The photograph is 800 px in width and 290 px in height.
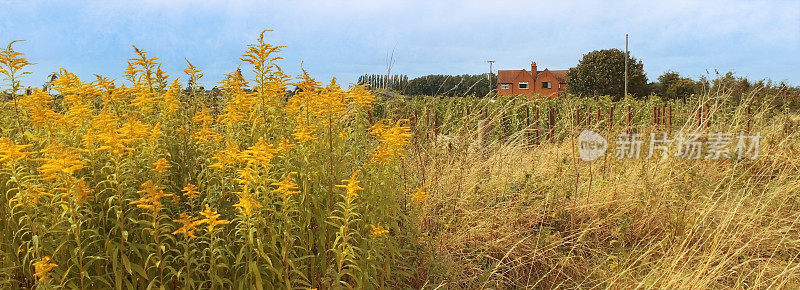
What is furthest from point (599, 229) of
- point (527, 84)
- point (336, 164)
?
point (527, 84)

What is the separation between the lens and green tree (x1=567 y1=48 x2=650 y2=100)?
3009cm

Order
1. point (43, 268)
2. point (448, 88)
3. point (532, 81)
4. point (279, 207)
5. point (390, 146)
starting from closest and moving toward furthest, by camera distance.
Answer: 1. point (43, 268)
2. point (279, 207)
3. point (390, 146)
4. point (448, 88)
5. point (532, 81)

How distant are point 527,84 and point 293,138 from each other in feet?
144

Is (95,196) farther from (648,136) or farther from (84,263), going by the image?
(648,136)

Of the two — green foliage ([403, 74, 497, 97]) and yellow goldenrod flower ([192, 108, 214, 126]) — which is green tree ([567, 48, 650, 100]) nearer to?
green foliage ([403, 74, 497, 97])

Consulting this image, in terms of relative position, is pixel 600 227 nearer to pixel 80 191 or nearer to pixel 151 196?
pixel 151 196
